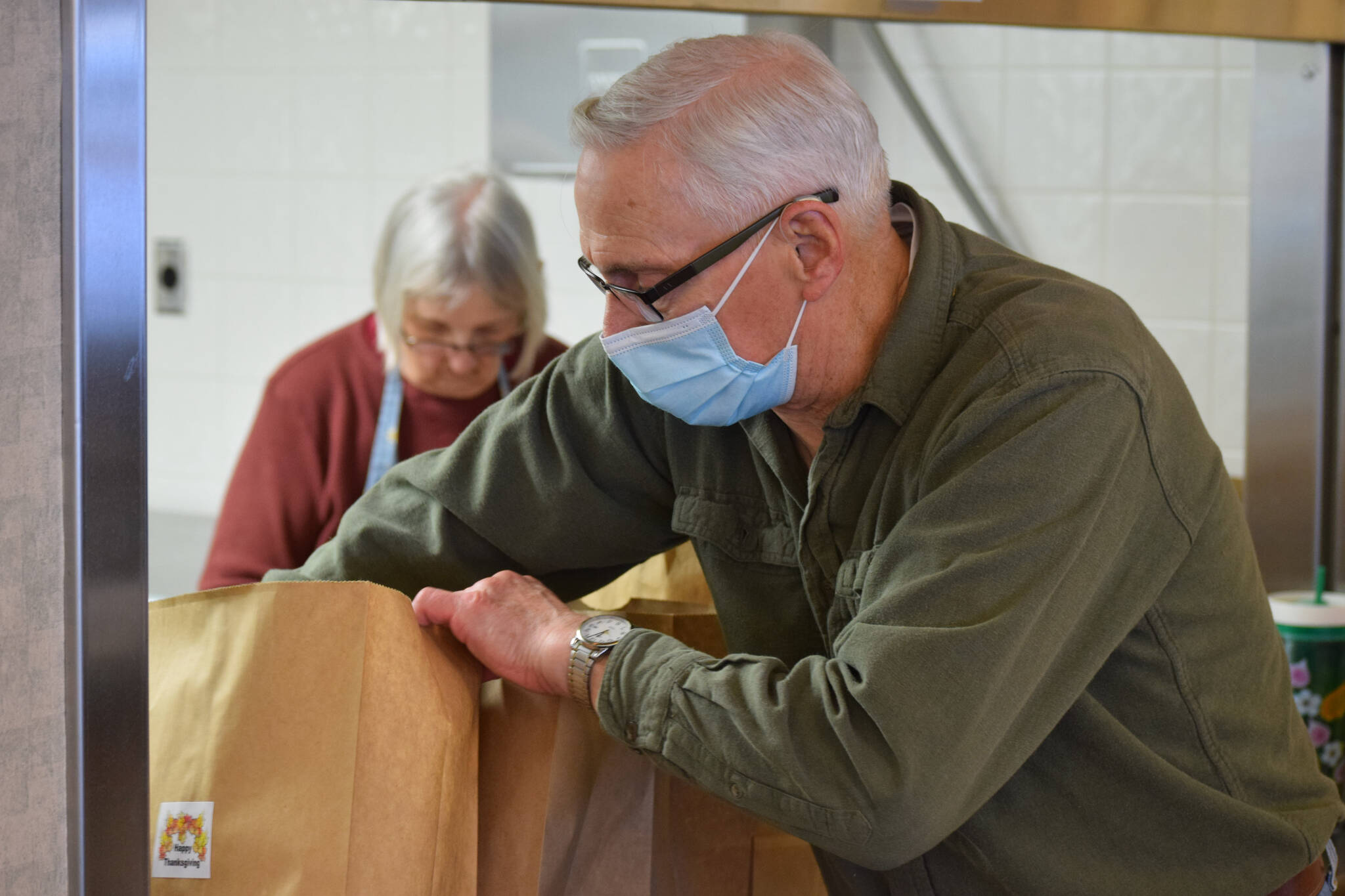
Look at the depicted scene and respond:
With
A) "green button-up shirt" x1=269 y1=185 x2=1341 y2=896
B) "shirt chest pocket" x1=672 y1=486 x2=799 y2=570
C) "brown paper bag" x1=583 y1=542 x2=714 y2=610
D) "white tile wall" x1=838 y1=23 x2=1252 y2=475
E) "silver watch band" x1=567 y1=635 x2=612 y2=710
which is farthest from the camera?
"white tile wall" x1=838 y1=23 x2=1252 y2=475

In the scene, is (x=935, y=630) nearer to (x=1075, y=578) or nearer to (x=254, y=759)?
(x=1075, y=578)

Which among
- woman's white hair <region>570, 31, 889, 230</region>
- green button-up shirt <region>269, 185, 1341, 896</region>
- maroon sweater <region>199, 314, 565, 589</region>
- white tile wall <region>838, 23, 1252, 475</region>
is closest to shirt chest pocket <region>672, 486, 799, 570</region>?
green button-up shirt <region>269, 185, 1341, 896</region>

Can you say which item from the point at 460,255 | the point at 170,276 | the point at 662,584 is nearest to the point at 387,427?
the point at 460,255

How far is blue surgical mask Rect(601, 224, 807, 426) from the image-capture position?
3.28ft

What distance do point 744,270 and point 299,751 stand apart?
46cm

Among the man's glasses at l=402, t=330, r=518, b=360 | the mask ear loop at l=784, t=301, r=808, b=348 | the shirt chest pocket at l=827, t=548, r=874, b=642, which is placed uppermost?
the mask ear loop at l=784, t=301, r=808, b=348

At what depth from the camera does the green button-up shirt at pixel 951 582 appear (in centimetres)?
83

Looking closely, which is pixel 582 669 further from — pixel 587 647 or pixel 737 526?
pixel 737 526

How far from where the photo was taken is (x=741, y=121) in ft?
3.17

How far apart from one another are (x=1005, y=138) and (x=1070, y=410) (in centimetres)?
144

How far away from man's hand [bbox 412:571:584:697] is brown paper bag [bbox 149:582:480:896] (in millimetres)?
64

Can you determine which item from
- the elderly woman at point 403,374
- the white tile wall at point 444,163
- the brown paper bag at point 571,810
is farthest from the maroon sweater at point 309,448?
the brown paper bag at point 571,810

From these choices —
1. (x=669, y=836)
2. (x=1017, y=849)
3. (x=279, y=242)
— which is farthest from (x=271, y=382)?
(x=1017, y=849)

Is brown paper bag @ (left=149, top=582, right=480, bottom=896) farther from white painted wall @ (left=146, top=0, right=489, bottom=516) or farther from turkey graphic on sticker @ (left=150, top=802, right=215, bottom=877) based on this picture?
white painted wall @ (left=146, top=0, right=489, bottom=516)
